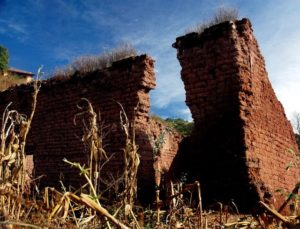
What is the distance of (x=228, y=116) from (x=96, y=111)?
2.78m

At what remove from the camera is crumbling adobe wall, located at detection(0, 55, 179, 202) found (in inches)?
276

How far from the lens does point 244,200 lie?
5441 mm

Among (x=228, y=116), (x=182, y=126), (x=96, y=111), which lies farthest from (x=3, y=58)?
Answer: (x=228, y=116)

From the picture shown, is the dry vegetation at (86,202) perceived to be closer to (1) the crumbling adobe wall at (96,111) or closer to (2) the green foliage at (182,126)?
(1) the crumbling adobe wall at (96,111)

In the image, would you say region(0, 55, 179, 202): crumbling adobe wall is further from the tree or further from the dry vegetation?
the tree

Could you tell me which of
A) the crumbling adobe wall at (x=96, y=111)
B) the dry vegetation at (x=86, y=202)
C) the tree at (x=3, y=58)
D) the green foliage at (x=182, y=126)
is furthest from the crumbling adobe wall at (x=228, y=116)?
the tree at (x=3, y=58)

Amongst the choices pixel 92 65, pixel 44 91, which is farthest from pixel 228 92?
pixel 44 91

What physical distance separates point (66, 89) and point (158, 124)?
2.67 m

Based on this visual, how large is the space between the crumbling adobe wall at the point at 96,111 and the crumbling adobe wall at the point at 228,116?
0.91m

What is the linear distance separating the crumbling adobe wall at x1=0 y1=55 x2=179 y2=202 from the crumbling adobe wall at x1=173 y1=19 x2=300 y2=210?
0.91m

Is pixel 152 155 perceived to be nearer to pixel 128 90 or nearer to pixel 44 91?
pixel 128 90

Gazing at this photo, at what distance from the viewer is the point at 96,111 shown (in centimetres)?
752

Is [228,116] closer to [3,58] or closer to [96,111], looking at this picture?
[96,111]

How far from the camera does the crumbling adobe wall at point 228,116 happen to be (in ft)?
18.6
